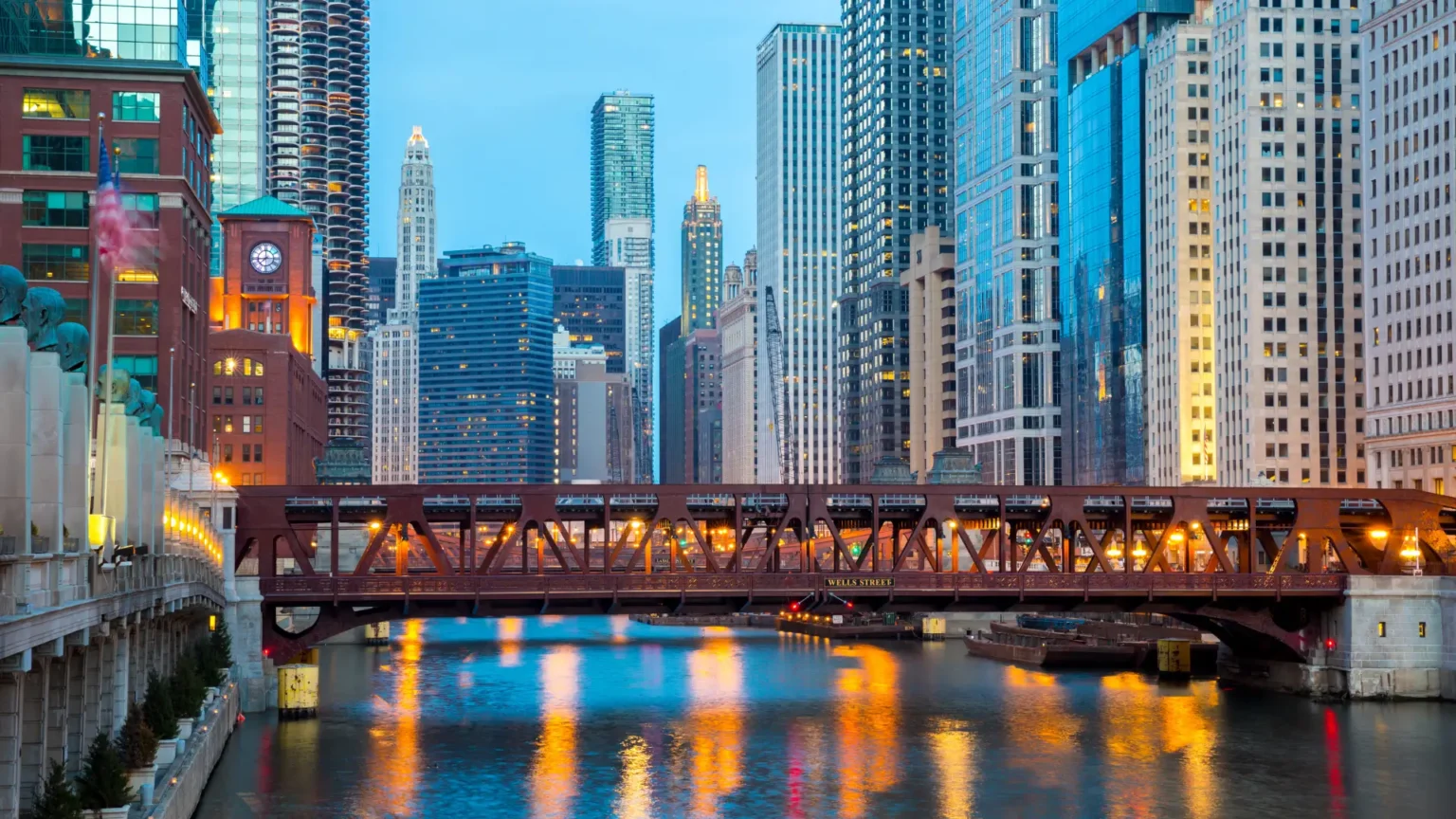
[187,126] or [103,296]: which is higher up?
[187,126]

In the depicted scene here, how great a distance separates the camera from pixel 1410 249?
551ft

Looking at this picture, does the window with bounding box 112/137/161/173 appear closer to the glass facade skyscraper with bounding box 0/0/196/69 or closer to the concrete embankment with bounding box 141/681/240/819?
the glass facade skyscraper with bounding box 0/0/196/69

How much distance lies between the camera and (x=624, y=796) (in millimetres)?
72312

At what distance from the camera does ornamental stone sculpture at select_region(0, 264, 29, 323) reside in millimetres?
45625

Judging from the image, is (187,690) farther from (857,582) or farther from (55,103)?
(55,103)

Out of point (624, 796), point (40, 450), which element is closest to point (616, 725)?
point (624, 796)

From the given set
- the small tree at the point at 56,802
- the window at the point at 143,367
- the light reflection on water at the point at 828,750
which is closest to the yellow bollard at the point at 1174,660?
the light reflection on water at the point at 828,750

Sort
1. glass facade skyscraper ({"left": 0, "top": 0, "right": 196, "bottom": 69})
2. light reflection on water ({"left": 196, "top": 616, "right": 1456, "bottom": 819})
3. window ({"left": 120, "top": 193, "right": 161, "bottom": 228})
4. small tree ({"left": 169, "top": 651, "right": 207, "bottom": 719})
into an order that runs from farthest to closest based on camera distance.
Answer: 1. window ({"left": 120, "top": 193, "right": 161, "bottom": 228})
2. glass facade skyscraper ({"left": 0, "top": 0, "right": 196, "bottom": 69})
3. light reflection on water ({"left": 196, "top": 616, "right": 1456, "bottom": 819})
4. small tree ({"left": 169, "top": 651, "right": 207, "bottom": 719})

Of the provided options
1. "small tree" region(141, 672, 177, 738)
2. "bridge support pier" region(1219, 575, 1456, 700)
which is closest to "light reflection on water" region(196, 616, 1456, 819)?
"bridge support pier" region(1219, 575, 1456, 700)

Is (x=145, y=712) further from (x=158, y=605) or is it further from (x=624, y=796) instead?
(x=624, y=796)

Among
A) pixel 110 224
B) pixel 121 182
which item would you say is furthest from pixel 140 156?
pixel 110 224

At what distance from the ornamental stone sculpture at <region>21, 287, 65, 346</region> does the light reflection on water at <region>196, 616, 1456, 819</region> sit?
72.0ft

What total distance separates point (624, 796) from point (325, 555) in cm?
12906

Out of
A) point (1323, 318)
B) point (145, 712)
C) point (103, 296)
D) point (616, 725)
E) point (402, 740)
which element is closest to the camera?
point (145, 712)
